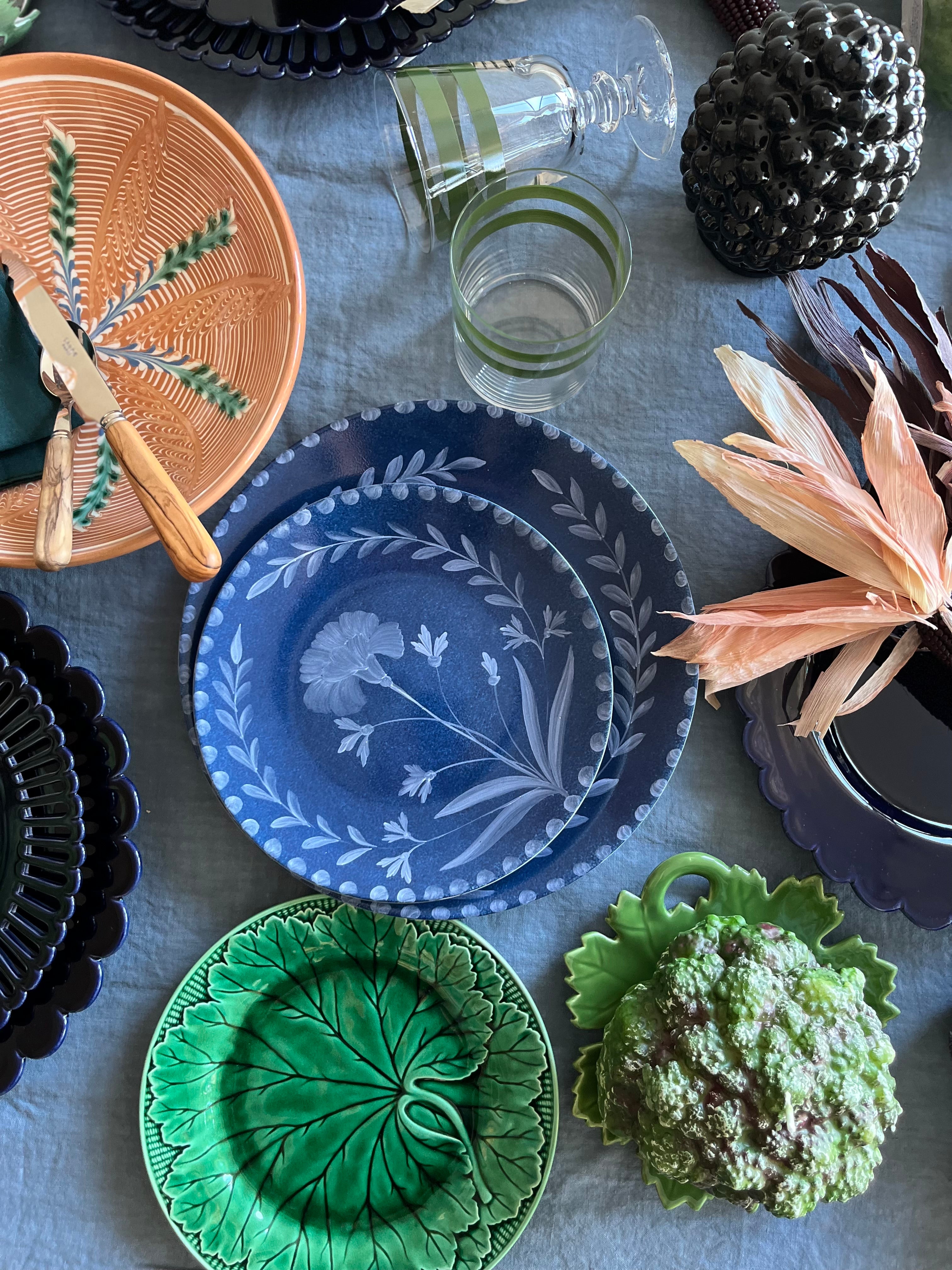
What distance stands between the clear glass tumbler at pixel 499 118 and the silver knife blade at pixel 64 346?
0.26 metres

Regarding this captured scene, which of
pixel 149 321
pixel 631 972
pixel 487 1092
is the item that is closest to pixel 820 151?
pixel 149 321

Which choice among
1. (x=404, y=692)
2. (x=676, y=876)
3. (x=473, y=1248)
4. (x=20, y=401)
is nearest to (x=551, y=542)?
(x=404, y=692)

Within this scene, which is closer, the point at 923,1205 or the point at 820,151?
the point at 820,151

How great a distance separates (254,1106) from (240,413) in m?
0.49

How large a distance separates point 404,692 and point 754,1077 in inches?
12.9

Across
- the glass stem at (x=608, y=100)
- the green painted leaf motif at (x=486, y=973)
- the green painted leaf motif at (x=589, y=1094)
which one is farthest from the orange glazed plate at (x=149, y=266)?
the green painted leaf motif at (x=589, y=1094)

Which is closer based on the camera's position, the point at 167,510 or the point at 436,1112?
the point at 167,510

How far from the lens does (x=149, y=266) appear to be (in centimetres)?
62

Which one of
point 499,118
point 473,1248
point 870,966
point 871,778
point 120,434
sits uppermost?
point 499,118

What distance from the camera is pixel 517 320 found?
669 millimetres

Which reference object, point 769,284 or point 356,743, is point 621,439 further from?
point 356,743

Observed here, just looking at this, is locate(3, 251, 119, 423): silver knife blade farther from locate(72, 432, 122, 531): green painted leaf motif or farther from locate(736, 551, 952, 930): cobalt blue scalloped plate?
locate(736, 551, 952, 930): cobalt blue scalloped plate

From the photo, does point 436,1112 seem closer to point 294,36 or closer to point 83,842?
point 83,842

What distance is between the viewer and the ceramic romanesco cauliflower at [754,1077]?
0.54m
